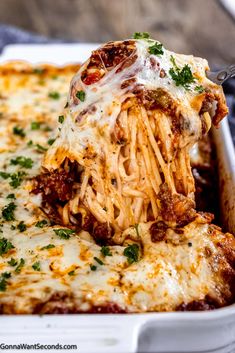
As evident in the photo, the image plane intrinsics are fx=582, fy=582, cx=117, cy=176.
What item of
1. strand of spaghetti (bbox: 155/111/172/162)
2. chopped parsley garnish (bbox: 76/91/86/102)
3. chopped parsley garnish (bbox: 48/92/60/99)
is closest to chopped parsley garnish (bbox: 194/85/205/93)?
strand of spaghetti (bbox: 155/111/172/162)

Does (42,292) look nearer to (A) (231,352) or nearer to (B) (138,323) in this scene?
(B) (138,323)

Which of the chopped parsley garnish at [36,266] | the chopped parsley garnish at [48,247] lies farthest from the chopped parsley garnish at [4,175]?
the chopped parsley garnish at [36,266]

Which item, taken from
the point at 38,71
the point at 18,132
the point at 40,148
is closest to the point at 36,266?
the point at 40,148

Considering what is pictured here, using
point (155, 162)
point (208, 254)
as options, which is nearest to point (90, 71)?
point (155, 162)

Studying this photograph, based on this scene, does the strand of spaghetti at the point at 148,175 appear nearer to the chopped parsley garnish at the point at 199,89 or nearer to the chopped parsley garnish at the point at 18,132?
the chopped parsley garnish at the point at 199,89

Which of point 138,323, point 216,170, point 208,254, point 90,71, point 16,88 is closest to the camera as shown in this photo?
point 138,323

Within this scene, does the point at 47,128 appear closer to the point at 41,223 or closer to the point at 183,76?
the point at 41,223

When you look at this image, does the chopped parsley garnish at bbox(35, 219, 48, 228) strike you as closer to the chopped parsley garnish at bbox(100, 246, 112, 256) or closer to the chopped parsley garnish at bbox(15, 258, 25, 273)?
the chopped parsley garnish at bbox(15, 258, 25, 273)
